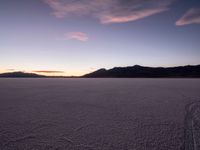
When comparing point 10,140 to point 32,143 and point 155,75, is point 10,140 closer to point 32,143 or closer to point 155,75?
point 32,143

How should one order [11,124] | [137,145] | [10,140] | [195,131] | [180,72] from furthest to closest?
[180,72], [11,124], [195,131], [10,140], [137,145]

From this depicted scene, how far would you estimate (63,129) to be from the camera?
3090 mm

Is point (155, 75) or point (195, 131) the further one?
point (155, 75)

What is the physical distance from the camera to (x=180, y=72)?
120m

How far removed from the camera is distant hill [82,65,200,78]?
387 feet

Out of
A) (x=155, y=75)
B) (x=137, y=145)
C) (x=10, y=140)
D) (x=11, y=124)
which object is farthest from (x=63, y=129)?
(x=155, y=75)

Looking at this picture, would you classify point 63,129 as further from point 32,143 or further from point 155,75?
point 155,75

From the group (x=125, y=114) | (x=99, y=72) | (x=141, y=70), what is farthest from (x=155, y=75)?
(x=125, y=114)

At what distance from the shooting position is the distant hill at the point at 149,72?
11788 cm

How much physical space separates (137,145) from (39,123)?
2.03m

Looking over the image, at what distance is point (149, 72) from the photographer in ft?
420

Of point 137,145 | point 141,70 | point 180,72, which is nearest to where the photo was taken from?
point 137,145

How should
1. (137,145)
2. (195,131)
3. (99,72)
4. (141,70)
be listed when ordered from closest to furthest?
1. (137,145)
2. (195,131)
3. (141,70)
4. (99,72)

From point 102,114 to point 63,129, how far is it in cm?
129
